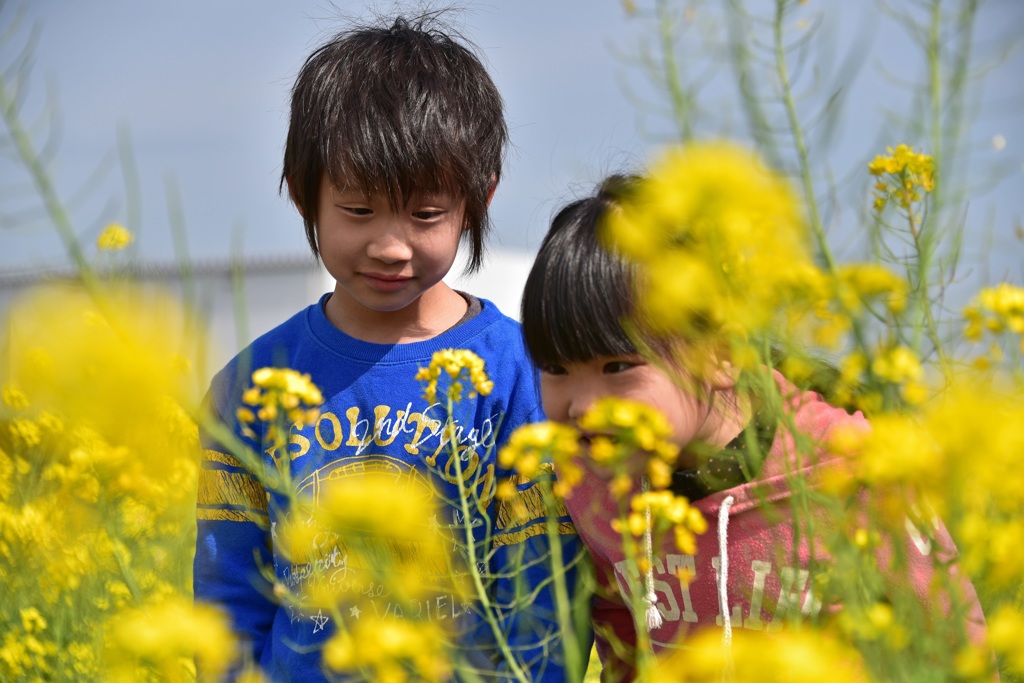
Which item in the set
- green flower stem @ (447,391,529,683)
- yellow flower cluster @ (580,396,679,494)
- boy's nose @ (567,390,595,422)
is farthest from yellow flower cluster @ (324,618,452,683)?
boy's nose @ (567,390,595,422)

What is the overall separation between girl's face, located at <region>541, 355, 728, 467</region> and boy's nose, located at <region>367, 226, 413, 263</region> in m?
0.26

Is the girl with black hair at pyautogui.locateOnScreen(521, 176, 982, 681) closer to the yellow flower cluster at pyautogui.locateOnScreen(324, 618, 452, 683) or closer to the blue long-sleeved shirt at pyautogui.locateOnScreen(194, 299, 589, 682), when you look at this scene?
the blue long-sleeved shirt at pyautogui.locateOnScreen(194, 299, 589, 682)

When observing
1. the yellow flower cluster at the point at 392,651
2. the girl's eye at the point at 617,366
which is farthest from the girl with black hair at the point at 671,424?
the yellow flower cluster at the point at 392,651

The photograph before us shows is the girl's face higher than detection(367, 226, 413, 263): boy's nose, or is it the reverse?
detection(367, 226, 413, 263): boy's nose

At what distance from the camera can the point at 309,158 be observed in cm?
Result: 150

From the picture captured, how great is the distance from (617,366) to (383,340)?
0.51m

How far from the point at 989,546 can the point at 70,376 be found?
70 centimetres

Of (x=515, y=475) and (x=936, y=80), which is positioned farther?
(x=515, y=475)

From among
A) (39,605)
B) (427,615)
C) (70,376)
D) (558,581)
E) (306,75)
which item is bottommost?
(39,605)

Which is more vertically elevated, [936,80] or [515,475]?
[936,80]

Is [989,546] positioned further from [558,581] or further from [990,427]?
[558,581]

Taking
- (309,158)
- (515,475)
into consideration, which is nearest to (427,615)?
(515,475)

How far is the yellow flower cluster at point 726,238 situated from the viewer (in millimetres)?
698

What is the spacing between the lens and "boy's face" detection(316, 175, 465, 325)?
1.38 meters
